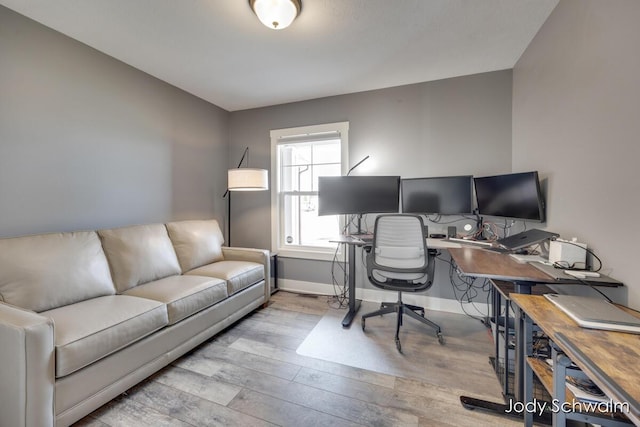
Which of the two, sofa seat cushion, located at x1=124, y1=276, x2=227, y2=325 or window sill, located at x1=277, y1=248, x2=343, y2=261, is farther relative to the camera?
window sill, located at x1=277, y1=248, x2=343, y2=261

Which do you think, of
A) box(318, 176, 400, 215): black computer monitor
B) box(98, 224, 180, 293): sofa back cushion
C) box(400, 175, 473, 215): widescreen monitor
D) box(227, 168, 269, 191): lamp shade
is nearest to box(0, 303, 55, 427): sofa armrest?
box(98, 224, 180, 293): sofa back cushion

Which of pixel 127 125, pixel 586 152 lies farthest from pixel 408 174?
pixel 127 125

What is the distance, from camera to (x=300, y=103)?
10.7ft

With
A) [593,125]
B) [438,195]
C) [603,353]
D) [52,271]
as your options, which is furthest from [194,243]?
[593,125]

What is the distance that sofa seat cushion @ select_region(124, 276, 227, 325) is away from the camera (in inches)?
70.7

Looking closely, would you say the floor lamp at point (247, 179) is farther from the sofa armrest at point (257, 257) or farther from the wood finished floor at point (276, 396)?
the wood finished floor at point (276, 396)

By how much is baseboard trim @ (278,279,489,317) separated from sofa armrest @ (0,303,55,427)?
238 cm

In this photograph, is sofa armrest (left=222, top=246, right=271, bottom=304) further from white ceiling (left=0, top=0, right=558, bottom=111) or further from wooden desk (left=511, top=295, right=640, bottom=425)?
wooden desk (left=511, top=295, right=640, bottom=425)

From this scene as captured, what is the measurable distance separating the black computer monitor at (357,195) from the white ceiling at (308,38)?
3.52 ft

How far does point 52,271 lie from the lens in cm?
160

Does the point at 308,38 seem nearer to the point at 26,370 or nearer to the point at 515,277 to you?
the point at 515,277

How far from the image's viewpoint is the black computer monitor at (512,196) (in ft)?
5.91

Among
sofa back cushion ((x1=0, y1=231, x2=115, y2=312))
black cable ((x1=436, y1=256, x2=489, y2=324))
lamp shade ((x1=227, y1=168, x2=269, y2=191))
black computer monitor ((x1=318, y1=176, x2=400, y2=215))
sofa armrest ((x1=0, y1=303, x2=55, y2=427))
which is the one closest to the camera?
sofa armrest ((x1=0, y1=303, x2=55, y2=427))

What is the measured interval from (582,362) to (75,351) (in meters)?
2.04
